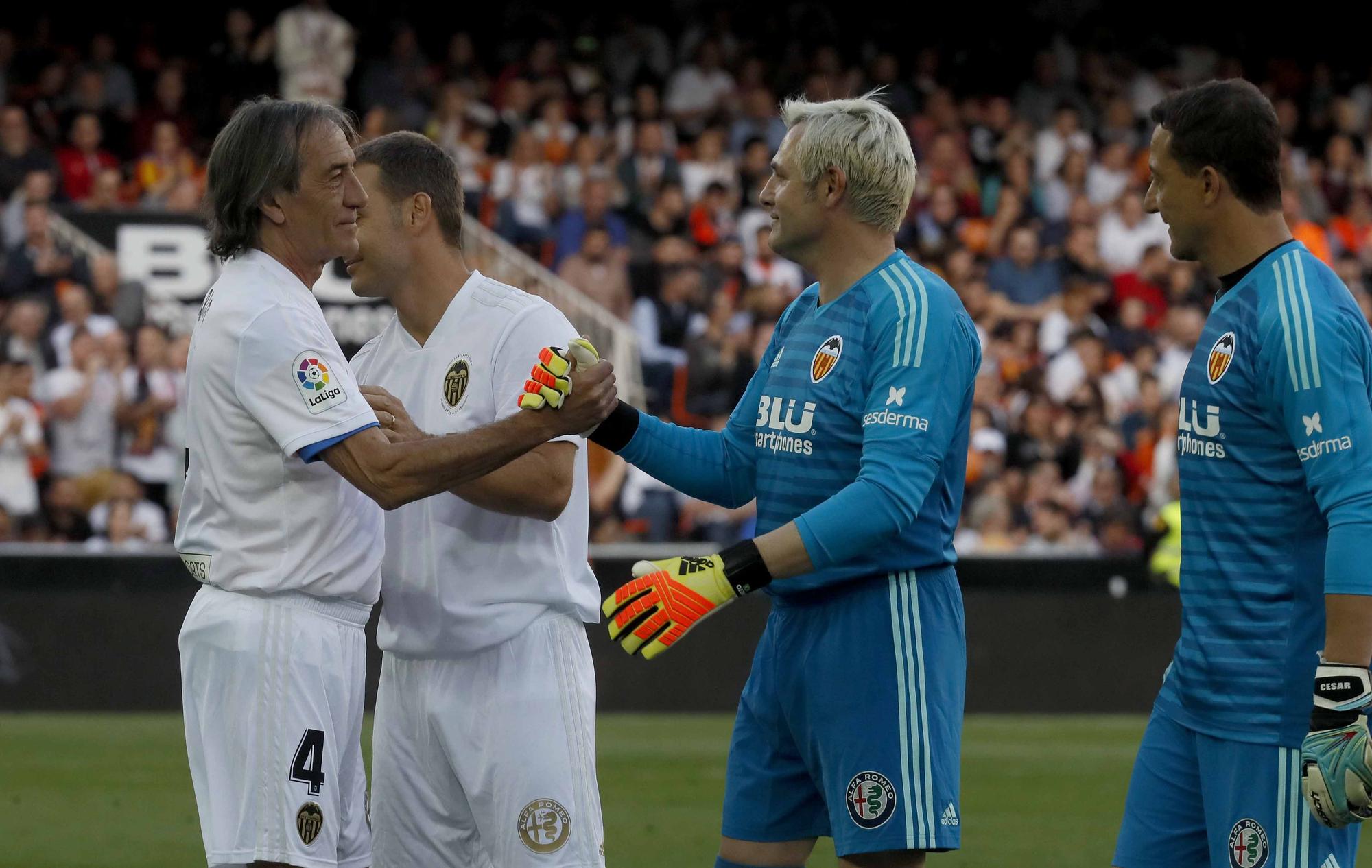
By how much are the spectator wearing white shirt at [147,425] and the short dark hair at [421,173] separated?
8.41 meters

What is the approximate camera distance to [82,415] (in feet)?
40.3

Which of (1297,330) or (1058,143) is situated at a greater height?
(1058,143)

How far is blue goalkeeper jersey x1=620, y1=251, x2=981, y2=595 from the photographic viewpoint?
382 cm

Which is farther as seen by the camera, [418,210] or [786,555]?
[418,210]

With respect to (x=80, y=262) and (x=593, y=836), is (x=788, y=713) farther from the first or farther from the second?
(x=80, y=262)

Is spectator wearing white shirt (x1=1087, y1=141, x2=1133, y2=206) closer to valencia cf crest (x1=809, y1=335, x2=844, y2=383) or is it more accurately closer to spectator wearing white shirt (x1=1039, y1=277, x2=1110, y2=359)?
spectator wearing white shirt (x1=1039, y1=277, x2=1110, y2=359)

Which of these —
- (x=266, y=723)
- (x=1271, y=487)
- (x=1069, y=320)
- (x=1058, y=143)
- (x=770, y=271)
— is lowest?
(x=266, y=723)

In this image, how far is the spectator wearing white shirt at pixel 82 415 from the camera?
40.2ft

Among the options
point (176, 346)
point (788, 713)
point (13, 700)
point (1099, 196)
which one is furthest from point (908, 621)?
point (1099, 196)

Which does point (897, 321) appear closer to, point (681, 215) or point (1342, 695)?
point (1342, 695)

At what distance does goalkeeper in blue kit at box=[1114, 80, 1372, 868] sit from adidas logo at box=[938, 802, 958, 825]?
1.26 ft

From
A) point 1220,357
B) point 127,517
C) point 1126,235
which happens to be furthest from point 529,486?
point 1126,235

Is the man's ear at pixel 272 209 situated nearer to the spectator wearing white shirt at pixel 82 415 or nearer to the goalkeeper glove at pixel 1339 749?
the goalkeeper glove at pixel 1339 749

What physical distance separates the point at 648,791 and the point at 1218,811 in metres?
5.62
